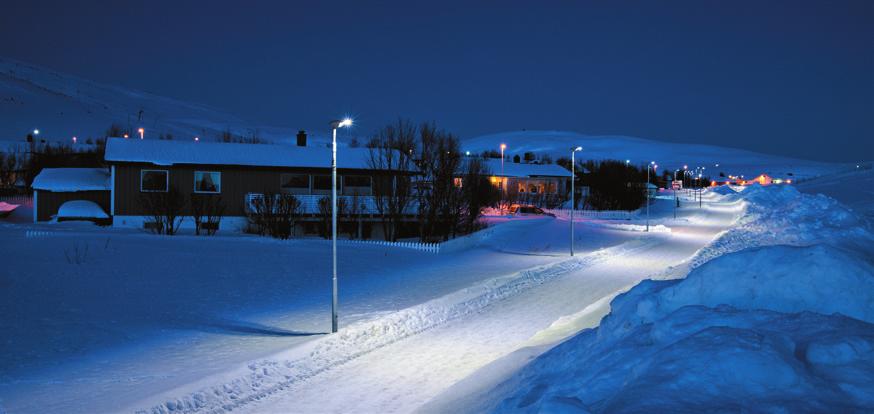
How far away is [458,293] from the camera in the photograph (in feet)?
58.7

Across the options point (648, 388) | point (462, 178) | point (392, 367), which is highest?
point (462, 178)

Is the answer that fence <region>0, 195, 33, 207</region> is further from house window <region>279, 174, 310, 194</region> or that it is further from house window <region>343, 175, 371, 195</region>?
house window <region>343, 175, 371, 195</region>

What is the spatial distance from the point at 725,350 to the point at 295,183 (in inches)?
1335

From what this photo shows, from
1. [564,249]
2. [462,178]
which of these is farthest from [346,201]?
[564,249]

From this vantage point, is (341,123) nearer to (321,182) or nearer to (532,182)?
(321,182)

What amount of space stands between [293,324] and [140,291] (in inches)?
218

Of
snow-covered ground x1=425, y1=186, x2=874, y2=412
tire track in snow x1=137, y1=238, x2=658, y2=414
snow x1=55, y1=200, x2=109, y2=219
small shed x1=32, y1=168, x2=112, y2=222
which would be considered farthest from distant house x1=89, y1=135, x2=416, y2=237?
snow-covered ground x1=425, y1=186, x2=874, y2=412

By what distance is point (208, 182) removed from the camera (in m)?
36.4

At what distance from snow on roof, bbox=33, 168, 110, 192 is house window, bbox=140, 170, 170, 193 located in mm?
6307

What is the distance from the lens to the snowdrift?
5902 mm

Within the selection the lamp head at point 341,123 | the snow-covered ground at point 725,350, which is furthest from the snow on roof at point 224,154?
the snow-covered ground at point 725,350

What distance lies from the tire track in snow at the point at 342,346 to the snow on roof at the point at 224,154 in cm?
1994

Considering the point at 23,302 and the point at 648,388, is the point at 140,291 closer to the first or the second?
the point at 23,302

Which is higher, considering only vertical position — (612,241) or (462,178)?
(462,178)
